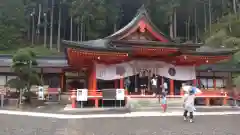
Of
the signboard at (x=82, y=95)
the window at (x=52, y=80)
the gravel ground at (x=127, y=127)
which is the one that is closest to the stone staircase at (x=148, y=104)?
the signboard at (x=82, y=95)

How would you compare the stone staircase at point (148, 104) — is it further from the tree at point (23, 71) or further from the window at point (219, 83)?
the window at point (219, 83)

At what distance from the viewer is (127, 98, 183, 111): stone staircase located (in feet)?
45.2

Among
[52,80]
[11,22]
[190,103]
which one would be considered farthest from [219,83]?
[11,22]

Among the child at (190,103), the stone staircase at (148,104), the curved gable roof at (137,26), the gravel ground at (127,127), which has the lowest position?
the gravel ground at (127,127)

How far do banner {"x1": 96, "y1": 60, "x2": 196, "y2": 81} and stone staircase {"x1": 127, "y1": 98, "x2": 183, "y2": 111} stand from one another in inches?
94.6

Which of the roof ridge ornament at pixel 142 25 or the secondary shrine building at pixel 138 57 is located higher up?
the roof ridge ornament at pixel 142 25

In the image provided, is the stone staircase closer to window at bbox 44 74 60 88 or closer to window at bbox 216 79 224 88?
window at bbox 216 79 224 88

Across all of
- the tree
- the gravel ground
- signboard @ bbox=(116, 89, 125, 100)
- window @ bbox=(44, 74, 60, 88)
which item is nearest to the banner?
signboard @ bbox=(116, 89, 125, 100)

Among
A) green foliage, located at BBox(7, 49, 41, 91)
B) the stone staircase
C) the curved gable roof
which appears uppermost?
the curved gable roof

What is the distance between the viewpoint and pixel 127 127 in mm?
8969

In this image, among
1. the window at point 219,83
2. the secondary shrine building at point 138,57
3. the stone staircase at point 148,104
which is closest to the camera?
the stone staircase at point 148,104

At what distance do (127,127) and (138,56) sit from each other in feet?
29.8

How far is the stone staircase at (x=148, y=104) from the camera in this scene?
13.8m

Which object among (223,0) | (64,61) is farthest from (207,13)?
(64,61)
